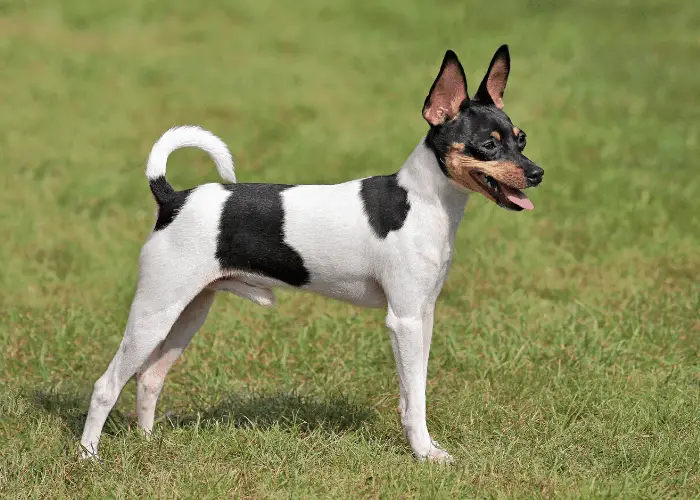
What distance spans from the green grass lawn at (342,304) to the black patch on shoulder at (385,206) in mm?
1192

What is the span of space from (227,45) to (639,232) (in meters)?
9.29

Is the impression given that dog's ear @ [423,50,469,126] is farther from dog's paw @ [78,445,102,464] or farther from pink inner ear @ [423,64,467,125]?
dog's paw @ [78,445,102,464]

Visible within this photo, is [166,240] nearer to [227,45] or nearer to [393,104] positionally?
[393,104]

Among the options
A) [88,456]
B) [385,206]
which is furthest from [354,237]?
[88,456]

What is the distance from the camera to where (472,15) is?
1897cm

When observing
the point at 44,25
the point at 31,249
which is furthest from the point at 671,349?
the point at 44,25

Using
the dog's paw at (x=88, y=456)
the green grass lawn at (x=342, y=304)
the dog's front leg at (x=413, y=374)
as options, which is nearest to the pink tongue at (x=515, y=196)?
the dog's front leg at (x=413, y=374)

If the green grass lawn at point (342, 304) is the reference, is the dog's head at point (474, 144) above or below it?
above

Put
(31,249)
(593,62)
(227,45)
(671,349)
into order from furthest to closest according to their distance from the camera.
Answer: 1. (227,45)
2. (593,62)
3. (31,249)
4. (671,349)

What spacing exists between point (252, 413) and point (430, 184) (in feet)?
6.00

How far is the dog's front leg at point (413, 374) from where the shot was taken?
5.63m

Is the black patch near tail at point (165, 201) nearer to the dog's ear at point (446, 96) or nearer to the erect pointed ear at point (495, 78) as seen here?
the dog's ear at point (446, 96)

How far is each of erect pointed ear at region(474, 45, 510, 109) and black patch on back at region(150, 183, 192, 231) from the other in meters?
1.61

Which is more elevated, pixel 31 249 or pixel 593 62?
pixel 593 62
